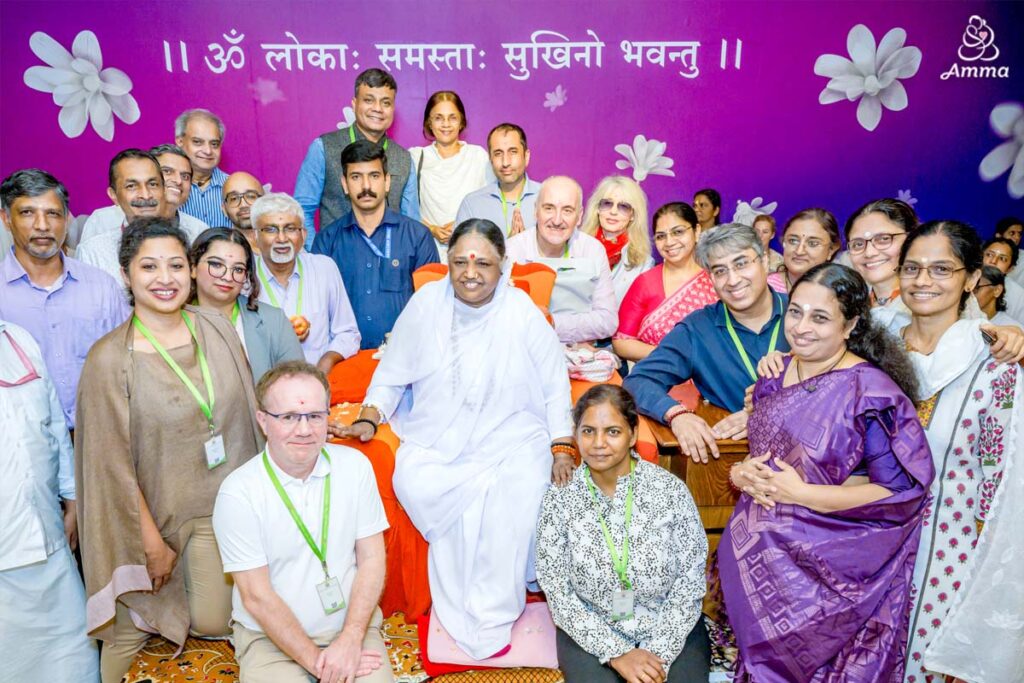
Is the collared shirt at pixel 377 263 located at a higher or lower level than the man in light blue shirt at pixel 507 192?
lower

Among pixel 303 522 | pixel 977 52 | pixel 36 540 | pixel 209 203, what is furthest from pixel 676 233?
pixel 977 52

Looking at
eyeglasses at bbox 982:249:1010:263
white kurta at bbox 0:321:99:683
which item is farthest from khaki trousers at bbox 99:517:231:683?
eyeglasses at bbox 982:249:1010:263

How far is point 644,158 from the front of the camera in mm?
7242

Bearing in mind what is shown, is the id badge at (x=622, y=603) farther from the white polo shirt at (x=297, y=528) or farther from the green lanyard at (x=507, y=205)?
the green lanyard at (x=507, y=205)

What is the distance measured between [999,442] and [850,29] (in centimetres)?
597

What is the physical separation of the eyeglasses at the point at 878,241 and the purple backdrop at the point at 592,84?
160 inches

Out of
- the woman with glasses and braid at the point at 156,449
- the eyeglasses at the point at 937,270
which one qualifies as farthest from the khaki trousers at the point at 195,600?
the eyeglasses at the point at 937,270

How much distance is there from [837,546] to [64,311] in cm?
334

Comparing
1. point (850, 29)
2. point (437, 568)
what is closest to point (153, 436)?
point (437, 568)

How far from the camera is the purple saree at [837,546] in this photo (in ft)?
8.11

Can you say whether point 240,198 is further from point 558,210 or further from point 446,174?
point 558,210

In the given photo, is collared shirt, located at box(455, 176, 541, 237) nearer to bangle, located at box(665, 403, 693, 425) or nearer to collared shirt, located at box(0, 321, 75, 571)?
bangle, located at box(665, 403, 693, 425)

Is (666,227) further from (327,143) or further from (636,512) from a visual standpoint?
(327,143)

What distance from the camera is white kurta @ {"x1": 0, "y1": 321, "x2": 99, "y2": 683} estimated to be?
2.78 metres
